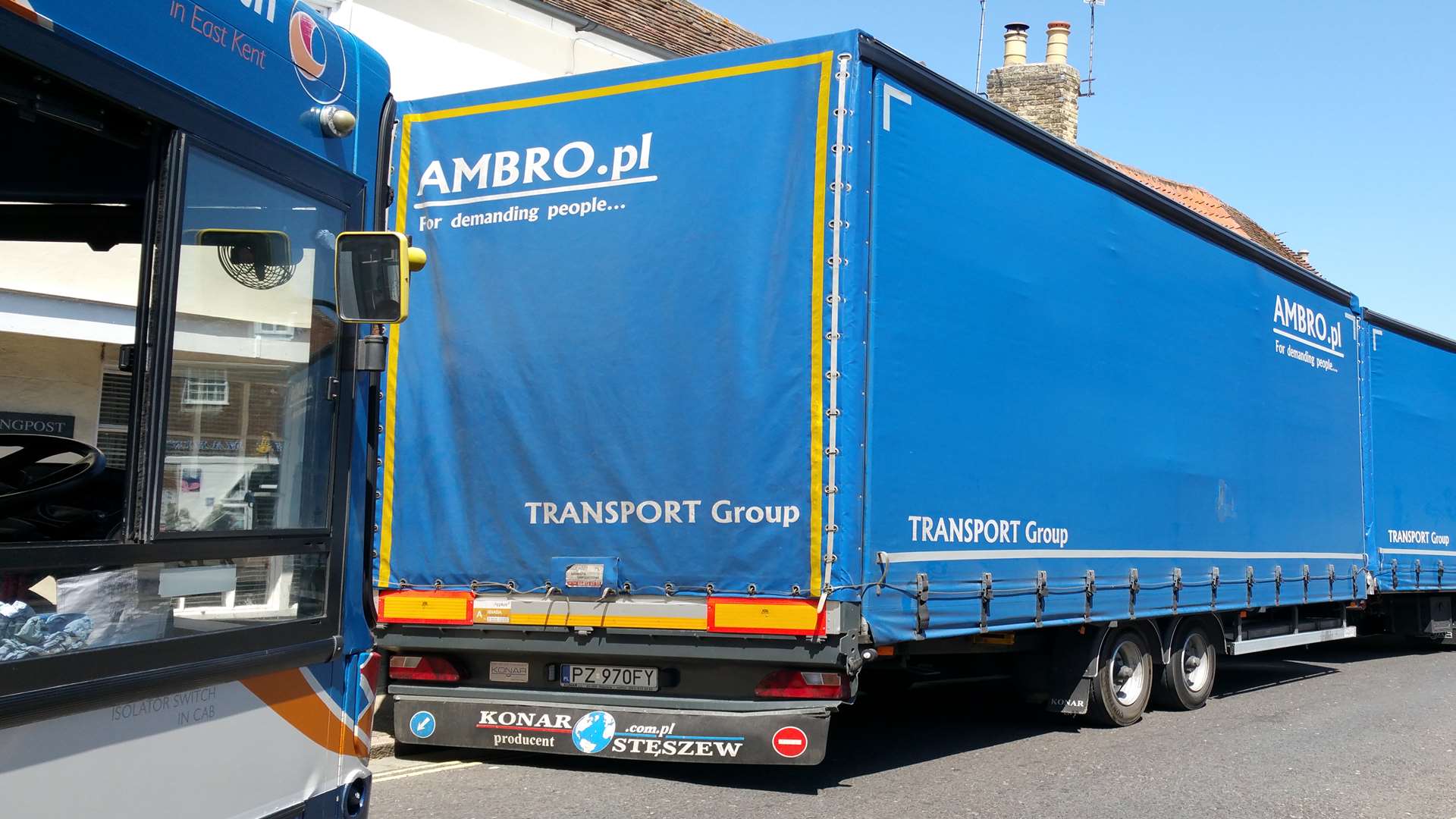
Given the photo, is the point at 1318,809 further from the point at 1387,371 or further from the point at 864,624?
the point at 1387,371

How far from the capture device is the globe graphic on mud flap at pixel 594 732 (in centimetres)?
656

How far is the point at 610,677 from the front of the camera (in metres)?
6.63

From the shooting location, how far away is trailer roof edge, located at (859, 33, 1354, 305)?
6551 millimetres

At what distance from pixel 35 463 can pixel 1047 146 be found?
604 cm

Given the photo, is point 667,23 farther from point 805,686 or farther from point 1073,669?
point 805,686

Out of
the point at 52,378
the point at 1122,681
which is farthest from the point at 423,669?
the point at 1122,681

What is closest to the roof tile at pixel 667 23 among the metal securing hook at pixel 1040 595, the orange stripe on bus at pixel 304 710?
the metal securing hook at pixel 1040 595

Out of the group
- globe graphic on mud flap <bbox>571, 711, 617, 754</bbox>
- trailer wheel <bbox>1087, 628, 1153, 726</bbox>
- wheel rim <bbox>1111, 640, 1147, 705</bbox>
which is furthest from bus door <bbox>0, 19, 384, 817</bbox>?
wheel rim <bbox>1111, 640, 1147, 705</bbox>

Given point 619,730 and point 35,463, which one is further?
point 619,730

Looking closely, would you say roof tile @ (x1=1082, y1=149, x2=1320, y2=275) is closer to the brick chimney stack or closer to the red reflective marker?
the brick chimney stack

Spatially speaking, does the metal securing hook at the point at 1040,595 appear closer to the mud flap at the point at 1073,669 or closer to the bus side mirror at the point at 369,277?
the mud flap at the point at 1073,669

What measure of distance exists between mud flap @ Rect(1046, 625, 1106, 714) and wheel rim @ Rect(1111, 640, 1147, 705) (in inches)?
18.4

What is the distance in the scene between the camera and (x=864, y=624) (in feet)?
20.2

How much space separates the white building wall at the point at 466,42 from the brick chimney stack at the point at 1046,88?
47.0 ft
